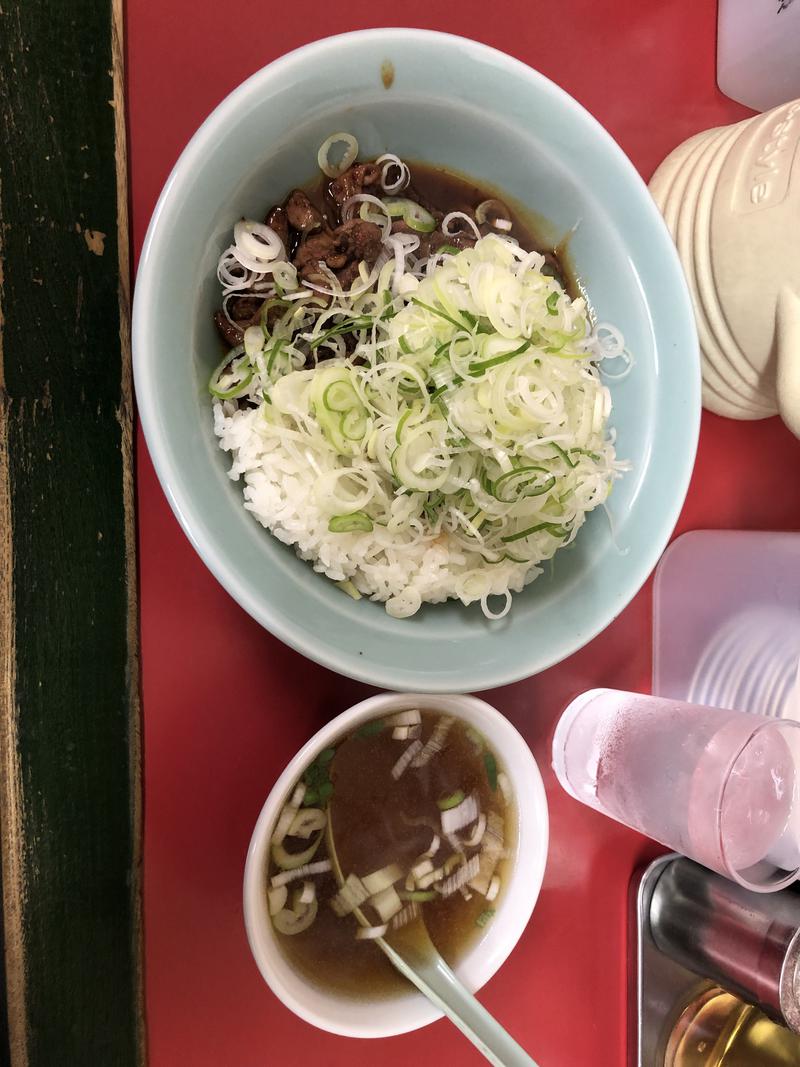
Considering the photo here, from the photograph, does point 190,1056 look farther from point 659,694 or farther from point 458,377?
point 458,377

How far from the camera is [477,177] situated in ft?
3.69

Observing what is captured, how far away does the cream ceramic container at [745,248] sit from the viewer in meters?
1.01

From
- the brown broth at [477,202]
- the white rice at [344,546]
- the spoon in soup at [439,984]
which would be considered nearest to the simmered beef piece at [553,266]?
the brown broth at [477,202]

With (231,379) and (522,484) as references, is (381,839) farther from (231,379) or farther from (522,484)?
(231,379)

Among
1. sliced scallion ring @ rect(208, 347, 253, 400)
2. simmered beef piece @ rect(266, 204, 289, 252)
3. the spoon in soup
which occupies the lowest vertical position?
the spoon in soup

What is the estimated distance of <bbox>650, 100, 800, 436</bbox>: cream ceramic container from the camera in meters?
1.01

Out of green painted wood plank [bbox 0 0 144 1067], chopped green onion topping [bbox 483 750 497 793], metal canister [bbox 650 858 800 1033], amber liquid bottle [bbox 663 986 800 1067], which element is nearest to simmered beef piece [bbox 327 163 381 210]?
green painted wood plank [bbox 0 0 144 1067]

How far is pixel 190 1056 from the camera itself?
47.8 inches

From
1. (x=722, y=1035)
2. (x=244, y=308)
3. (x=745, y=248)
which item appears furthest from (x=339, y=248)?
(x=722, y=1035)

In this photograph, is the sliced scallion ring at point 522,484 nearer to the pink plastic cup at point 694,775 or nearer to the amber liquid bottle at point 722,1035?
the pink plastic cup at point 694,775

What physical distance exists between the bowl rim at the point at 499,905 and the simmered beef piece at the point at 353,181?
0.67 meters

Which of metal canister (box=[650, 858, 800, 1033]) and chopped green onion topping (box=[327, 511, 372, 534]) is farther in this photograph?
metal canister (box=[650, 858, 800, 1033])

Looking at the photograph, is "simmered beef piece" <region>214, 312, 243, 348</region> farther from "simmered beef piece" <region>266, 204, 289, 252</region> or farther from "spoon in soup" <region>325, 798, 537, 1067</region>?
"spoon in soup" <region>325, 798, 537, 1067</region>

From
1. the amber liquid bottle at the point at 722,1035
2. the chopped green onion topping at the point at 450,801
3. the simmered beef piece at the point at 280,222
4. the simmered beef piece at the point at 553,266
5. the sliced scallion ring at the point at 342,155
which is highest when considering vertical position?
the sliced scallion ring at the point at 342,155
